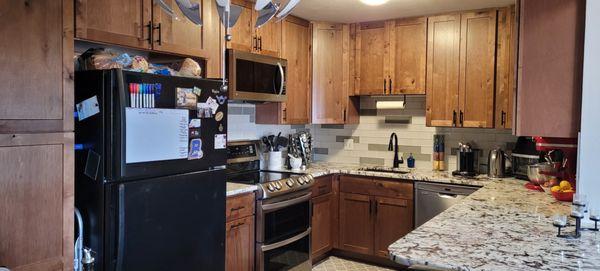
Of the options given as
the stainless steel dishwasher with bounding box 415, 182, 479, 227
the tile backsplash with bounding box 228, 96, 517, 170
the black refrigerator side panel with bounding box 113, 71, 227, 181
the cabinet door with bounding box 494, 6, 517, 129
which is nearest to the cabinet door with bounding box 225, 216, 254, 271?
the black refrigerator side panel with bounding box 113, 71, 227, 181

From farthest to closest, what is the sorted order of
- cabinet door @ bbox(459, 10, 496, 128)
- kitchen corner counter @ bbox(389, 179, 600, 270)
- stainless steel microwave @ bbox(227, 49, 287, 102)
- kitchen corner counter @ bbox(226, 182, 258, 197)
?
cabinet door @ bbox(459, 10, 496, 128)
stainless steel microwave @ bbox(227, 49, 287, 102)
kitchen corner counter @ bbox(226, 182, 258, 197)
kitchen corner counter @ bbox(389, 179, 600, 270)

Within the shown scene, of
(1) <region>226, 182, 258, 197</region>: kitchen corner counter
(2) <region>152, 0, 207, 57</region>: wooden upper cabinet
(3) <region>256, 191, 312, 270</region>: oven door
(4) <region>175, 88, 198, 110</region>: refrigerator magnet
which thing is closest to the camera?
(4) <region>175, 88, 198, 110</region>: refrigerator magnet

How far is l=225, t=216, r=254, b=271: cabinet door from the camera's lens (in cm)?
291

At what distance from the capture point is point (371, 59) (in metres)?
4.31

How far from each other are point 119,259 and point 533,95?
212 cm

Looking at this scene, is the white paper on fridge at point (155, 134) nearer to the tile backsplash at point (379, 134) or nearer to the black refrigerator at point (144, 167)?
the black refrigerator at point (144, 167)

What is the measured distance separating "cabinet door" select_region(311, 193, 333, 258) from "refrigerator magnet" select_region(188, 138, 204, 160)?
5.39 ft

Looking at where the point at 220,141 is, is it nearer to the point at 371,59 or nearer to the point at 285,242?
the point at 285,242

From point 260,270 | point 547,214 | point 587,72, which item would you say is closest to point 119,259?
point 260,270

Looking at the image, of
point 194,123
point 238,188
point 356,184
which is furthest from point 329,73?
point 194,123

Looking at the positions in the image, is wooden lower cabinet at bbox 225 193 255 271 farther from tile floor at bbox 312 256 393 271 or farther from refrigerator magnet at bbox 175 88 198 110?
tile floor at bbox 312 256 393 271

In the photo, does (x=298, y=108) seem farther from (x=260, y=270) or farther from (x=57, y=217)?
(x=57, y=217)

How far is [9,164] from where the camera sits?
1.68 meters

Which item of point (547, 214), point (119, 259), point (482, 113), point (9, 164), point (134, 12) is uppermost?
point (134, 12)
